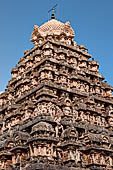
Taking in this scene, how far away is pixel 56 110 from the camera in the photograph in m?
35.6

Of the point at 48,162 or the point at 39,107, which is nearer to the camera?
the point at 48,162

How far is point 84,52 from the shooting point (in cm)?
4928

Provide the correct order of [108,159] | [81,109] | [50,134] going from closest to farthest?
1. [50,134]
2. [108,159]
3. [81,109]

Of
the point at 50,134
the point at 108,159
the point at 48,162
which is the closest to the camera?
the point at 48,162

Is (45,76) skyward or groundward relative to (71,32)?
groundward

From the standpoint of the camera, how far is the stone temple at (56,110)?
30.3 m

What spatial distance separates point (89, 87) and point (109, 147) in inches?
495

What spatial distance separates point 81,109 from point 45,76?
6.87 m

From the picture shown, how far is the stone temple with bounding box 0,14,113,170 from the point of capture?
30.3 metres

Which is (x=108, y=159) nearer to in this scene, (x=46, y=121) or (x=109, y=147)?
(x=109, y=147)

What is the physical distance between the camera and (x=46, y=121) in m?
32.1

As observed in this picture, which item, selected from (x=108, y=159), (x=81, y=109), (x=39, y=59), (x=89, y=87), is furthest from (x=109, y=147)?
(x=39, y=59)

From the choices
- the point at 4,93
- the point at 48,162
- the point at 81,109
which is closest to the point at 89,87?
the point at 81,109

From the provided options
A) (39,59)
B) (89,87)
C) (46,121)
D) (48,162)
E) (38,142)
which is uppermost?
(39,59)
